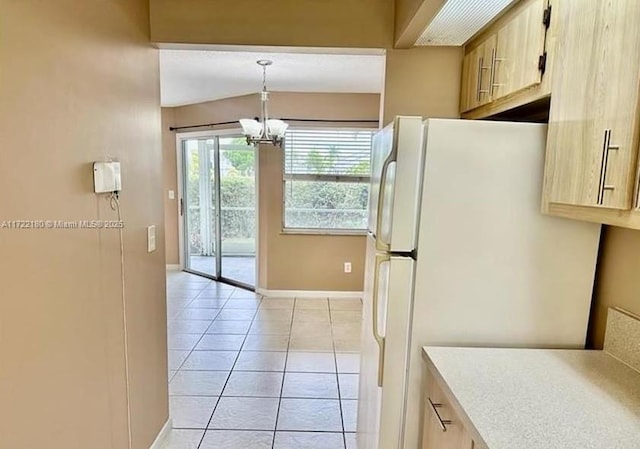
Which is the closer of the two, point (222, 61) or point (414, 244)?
point (414, 244)

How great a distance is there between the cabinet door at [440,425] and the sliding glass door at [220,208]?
3.94 meters

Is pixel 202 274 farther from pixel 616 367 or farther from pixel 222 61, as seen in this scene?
pixel 616 367

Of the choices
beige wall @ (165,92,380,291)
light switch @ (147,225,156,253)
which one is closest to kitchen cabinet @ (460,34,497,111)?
light switch @ (147,225,156,253)

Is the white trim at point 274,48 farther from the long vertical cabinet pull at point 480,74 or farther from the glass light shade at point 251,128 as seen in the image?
the glass light shade at point 251,128

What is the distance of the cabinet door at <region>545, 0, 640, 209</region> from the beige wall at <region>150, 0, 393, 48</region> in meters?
0.94

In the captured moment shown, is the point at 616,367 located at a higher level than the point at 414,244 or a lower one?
lower

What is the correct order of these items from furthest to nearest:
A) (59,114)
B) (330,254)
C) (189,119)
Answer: (189,119)
(330,254)
(59,114)

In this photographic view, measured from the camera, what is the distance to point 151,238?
6.57 ft

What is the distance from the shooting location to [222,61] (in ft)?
10.9

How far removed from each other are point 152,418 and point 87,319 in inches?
36.1

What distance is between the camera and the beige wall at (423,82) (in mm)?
2057

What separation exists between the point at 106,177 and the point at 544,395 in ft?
5.47

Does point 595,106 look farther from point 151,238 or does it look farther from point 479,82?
point 151,238

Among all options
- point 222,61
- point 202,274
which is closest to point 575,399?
point 222,61
